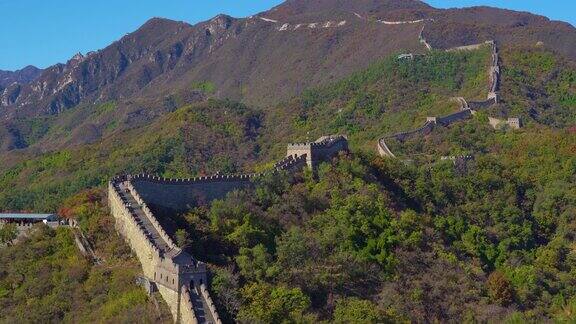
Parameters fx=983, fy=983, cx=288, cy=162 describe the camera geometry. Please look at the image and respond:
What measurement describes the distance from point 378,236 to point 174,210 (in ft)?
43.6

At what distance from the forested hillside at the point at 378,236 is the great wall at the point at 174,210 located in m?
1.01

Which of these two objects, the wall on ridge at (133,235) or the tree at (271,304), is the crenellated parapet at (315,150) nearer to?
the wall on ridge at (133,235)

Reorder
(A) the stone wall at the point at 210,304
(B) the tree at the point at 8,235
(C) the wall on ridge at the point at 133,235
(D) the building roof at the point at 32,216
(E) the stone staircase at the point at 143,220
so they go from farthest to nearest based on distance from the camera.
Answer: (D) the building roof at the point at 32,216, (B) the tree at the point at 8,235, (E) the stone staircase at the point at 143,220, (C) the wall on ridge at the point at 133,235, (A) the stone wall at the point at 210,304

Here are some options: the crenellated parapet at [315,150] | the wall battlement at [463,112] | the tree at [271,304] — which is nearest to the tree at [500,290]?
the tree at [271,304]

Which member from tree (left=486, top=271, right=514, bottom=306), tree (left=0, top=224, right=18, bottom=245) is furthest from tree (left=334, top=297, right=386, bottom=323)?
tree (left=0, top=224, right=18, bottom=245)

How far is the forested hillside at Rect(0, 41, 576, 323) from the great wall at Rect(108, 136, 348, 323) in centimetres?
101

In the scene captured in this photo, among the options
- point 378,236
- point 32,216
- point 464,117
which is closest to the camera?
point 378,236

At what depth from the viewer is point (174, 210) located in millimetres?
61188

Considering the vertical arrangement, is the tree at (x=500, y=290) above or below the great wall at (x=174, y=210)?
below

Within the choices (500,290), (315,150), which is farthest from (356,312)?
(315,150)

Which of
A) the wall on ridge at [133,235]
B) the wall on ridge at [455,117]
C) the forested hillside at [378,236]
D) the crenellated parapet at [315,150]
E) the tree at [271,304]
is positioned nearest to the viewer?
the tree at [271,304]

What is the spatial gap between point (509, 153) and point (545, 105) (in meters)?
27.1

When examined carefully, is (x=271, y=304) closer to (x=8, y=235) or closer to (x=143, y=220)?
(x=143, y=220)

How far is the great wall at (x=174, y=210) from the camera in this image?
46781mm
